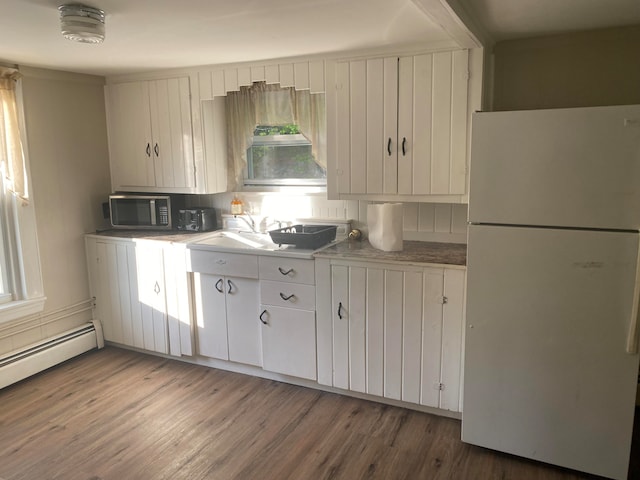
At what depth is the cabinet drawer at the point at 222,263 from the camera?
3.17m

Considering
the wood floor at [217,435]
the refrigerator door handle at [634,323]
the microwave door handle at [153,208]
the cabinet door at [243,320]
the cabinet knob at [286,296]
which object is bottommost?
the wood floor at [217,435]

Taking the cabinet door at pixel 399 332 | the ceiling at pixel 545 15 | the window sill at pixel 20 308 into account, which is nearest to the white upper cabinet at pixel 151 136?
the window sill at pixel 20 308

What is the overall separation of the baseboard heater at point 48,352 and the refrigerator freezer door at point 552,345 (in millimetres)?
2841

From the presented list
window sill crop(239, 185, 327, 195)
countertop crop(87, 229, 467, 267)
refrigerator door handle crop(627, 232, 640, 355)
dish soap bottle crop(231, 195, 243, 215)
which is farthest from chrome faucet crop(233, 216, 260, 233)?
refrigerator door handle crop(627, 232, 640, 355)

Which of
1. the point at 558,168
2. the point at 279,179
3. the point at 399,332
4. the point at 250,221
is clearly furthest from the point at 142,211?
the point at 558,168

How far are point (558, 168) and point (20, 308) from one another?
Result: 3.34 meters

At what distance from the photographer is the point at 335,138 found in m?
3.11

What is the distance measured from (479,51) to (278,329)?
1.99 metres

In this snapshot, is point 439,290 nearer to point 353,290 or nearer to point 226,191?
point 353,290

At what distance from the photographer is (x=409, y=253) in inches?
114

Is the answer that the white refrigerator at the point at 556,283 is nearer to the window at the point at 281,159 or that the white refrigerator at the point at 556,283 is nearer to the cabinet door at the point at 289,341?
the cabinet door at the point at 289,341

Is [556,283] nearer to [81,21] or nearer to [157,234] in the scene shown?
[81,21]

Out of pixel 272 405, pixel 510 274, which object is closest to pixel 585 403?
pixel 510 274

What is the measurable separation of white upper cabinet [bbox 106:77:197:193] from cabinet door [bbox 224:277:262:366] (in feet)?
2.99
